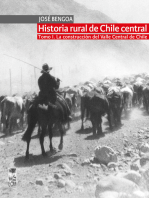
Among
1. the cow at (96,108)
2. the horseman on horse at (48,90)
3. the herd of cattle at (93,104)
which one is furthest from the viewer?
the herd of cattle at (93,104)

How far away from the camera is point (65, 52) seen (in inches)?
4660

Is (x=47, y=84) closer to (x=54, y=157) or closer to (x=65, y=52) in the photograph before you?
(x=54, y=157)

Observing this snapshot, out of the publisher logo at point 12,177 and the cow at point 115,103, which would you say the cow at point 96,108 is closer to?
the cow at point 115,103

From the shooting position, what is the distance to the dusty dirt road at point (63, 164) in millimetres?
7289

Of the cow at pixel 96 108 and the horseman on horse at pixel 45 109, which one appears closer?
the horseman on horse at pixel 45 109

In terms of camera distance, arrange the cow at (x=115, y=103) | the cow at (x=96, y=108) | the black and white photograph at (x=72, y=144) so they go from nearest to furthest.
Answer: the black and white photograph at (x=72, y=144), the cow at (x=96, y=108), the cow at (x=115, y=103)

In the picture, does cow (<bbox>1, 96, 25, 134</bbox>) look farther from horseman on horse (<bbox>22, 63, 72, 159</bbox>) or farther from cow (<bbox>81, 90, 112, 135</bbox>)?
horseman on horse (<bbox>22, 63, 72, 159</bbox>)

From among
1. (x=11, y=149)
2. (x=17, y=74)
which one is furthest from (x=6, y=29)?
(x=11, y=149)

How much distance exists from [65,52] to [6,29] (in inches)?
929

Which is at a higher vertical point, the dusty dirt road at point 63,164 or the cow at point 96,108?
the cow at point 96,108

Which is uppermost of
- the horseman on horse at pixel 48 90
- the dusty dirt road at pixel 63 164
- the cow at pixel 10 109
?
the horseman on horse at pixel 48 90

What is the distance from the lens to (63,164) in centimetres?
895

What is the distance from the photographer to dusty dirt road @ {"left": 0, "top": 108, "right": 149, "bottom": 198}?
729cm

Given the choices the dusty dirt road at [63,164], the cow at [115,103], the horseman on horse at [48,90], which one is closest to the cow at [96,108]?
the dusty dirt road at [63,164]
